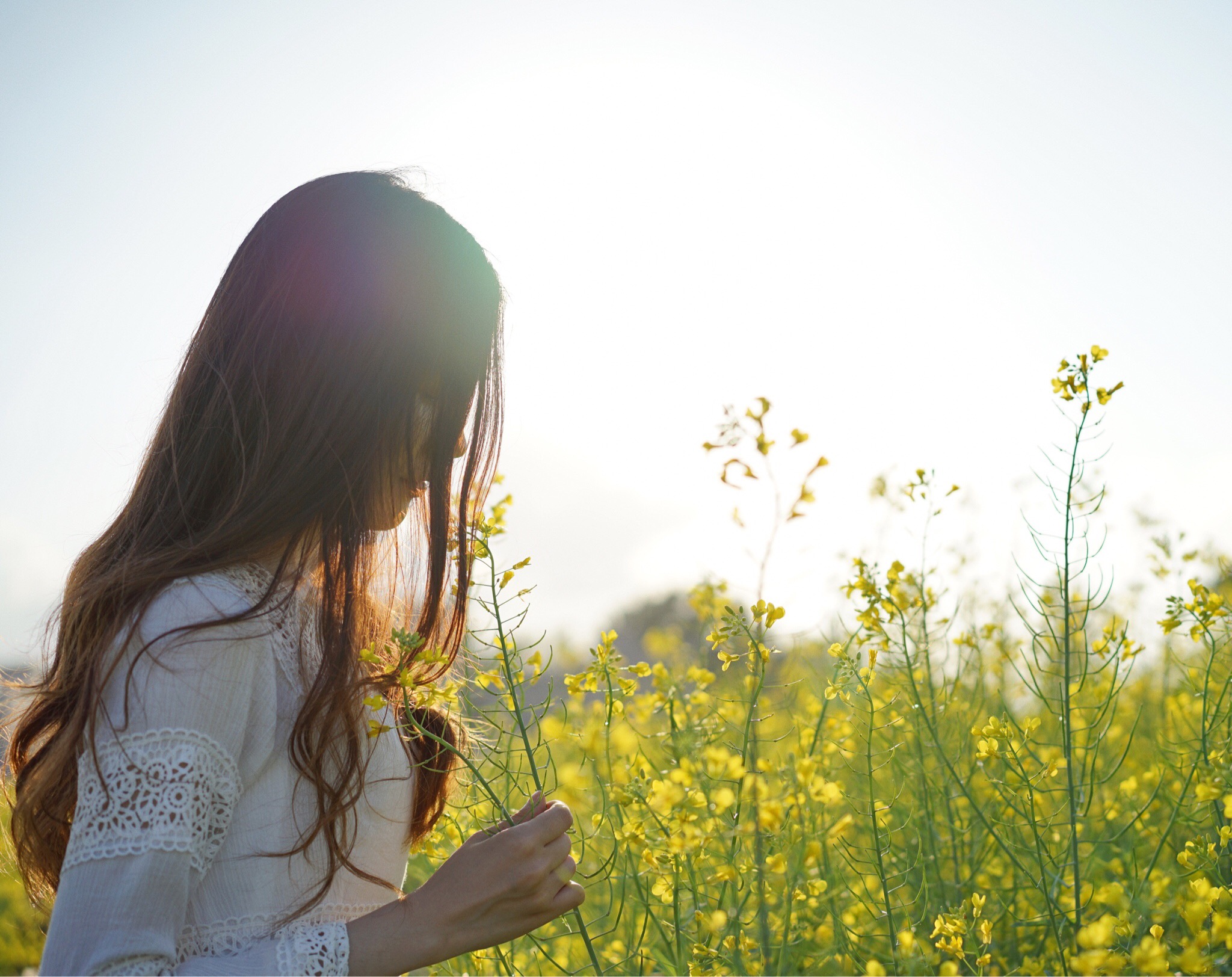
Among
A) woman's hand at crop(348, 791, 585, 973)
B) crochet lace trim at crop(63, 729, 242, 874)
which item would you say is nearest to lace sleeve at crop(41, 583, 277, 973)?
crochet lace trim at crop(63, 729, 242, 874)

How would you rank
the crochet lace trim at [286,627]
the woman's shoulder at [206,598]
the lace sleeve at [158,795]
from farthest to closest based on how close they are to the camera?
1. the crochet lace trim at [286,627]
2. the woman's shoulder at [206,598]
3. the lace sleeve at [158,795]

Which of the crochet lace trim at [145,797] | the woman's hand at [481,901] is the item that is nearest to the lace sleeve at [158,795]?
the crochet lace trim at [145,797]

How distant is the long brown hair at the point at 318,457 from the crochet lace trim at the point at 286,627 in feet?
0.05

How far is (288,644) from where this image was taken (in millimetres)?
1081

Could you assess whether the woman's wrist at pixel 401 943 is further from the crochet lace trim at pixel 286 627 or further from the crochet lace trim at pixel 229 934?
the crochet lace trim at pixel 286 627

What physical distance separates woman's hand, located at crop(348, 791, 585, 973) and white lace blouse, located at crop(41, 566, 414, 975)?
48mm

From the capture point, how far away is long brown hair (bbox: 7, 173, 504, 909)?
1.05 meters

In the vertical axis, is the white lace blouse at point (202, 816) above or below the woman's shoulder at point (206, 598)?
below

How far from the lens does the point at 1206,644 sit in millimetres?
1825

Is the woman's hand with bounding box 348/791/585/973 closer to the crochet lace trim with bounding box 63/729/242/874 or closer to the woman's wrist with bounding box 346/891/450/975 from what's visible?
the woman's wrist with bounding box 346/891/450/975

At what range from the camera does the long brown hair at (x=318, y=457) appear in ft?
3.44

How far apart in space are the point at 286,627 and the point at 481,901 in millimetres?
425

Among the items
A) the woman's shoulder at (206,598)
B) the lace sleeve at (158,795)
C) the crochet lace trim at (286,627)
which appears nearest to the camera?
→ the lace sleeve at (158,795)

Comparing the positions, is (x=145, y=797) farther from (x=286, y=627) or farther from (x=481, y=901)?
(x=481, y=901)
